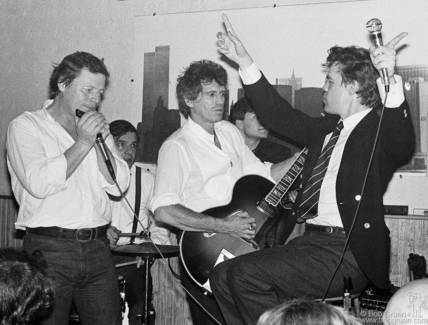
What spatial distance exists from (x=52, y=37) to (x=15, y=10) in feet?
1.57

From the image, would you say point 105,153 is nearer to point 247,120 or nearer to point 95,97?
point 95,97

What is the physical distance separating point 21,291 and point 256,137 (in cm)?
279

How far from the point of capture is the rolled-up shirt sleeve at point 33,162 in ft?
9.80

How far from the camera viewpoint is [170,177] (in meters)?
3.50

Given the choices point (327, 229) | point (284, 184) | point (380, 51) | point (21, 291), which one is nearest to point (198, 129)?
point (284, 184)

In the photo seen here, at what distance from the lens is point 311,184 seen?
10.0ft

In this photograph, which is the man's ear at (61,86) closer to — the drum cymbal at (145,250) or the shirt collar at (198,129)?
the shirt collar at (198,129)

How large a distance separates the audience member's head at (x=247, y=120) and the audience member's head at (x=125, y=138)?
2.56 feet

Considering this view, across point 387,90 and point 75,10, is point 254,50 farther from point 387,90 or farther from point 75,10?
point 387,90

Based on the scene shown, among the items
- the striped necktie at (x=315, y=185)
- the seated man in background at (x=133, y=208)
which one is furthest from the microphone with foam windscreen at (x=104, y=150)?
the seated man in background at (x=133, y=208)

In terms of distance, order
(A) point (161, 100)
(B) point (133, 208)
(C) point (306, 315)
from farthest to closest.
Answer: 1. (A) point (161, 100)
2. (B) point (133, 208)
3. (C) point (306, 315)

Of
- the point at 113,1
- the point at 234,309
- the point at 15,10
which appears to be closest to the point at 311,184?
the point at 234,309

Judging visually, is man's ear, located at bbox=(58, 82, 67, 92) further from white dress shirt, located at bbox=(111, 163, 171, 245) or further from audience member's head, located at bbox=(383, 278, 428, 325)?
audience member's head, located at bbox=(383, 278, 428, 325)

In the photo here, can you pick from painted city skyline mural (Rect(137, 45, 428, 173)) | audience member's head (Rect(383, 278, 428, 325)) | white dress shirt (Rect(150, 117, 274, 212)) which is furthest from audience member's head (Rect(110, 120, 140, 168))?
audience member's head (Rect(383, 278, 428, 325))
